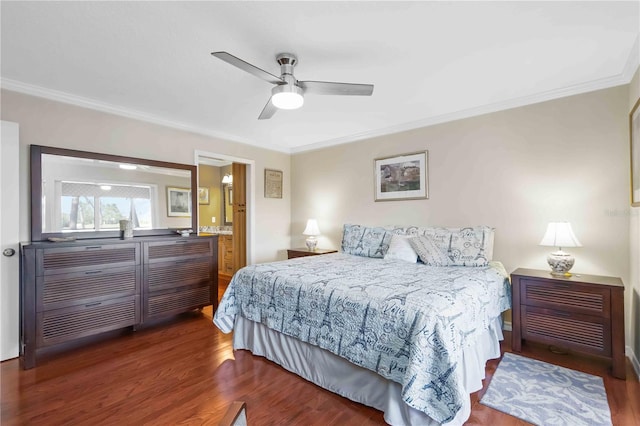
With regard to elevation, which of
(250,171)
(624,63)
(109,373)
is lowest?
(109,373)

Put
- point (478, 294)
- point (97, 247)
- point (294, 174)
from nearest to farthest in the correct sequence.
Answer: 1. point (478, 294)
2. point (97, 247)
3. point (294, 174)

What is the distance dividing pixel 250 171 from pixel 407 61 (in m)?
2.99

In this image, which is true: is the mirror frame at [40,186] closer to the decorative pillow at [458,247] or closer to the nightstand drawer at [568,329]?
the decorative pillow at [458,247]

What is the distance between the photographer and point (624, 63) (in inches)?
94.9

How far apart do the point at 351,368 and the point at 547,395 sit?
1318mm

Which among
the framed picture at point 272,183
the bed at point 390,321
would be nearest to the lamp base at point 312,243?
the framed picture at point 272,183

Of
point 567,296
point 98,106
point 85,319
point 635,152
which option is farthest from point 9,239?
point 635,152

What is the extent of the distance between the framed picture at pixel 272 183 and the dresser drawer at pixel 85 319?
8.14ft

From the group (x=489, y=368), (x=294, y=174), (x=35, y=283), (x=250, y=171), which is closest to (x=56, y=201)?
(x=35, y=283)

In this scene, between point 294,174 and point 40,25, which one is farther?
point 294,174

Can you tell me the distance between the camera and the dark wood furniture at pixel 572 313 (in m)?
2.23

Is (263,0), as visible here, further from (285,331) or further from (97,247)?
(97,247)

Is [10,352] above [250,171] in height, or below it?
below

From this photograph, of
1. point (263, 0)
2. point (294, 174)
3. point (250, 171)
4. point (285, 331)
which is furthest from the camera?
point (294, 174)
